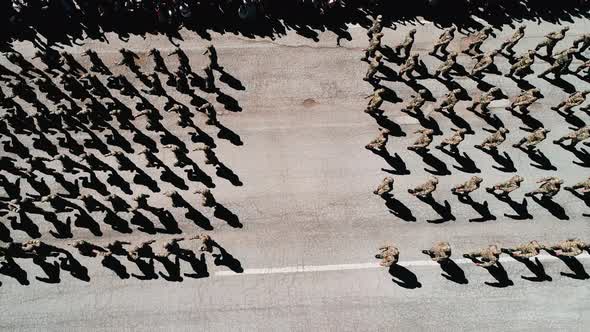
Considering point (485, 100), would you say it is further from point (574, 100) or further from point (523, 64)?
point (574, 100)

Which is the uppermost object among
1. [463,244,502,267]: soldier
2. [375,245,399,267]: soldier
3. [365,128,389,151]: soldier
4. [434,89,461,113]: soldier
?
[434,89,461,113]: soldier

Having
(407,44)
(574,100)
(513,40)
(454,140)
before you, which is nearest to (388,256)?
(454,140)

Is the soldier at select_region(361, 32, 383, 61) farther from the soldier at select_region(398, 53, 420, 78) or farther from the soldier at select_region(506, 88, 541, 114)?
the soldier at select_region(506, 88, 541, 114)

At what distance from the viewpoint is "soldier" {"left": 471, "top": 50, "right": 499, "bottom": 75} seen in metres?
26.8

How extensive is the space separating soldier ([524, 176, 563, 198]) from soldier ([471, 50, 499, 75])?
6.00m

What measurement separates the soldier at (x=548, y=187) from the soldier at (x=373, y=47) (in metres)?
9.86

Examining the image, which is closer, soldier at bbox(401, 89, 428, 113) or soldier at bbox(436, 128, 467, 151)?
soldier at bbox(436, 128, 467, 151)

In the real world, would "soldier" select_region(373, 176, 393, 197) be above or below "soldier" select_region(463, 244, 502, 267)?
above

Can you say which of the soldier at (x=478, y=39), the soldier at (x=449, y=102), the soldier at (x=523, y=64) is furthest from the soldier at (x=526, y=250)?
the soldier at (x=478, y=39)

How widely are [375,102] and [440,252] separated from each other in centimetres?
749

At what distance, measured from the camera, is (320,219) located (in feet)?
82.4

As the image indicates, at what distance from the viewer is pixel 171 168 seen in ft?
83.9

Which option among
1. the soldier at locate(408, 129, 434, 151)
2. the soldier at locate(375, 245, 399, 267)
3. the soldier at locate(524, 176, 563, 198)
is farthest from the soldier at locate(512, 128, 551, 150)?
the soldier at locate(375, 245, 399, 267)

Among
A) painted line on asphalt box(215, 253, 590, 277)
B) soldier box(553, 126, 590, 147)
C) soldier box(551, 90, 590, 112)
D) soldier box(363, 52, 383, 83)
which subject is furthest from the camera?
soldier box(363, 52, 383, 83)
